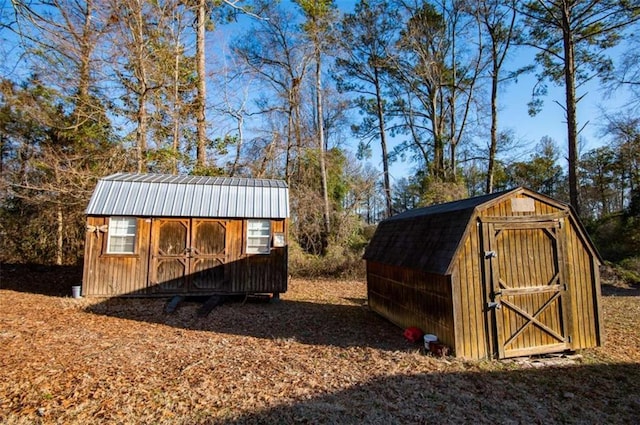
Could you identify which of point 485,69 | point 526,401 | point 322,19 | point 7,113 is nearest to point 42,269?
point 7,113

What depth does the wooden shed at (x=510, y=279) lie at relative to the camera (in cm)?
565

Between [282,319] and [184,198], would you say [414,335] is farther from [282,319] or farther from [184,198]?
[184,198]

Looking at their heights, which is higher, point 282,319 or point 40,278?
point 40,278

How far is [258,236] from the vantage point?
10.2 m

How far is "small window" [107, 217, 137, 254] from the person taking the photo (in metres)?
9.57

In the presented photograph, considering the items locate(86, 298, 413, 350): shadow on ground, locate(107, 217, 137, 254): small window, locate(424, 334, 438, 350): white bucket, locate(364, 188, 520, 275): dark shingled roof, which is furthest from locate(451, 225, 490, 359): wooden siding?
locate(107, 217, 137, 254): small window

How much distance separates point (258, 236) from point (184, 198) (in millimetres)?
2543

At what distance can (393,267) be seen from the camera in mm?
7969

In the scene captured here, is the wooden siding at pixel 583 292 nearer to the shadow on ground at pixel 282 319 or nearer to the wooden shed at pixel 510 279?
the wooden shed at pixel 510 279

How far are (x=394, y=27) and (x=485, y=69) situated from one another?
19.2 ft

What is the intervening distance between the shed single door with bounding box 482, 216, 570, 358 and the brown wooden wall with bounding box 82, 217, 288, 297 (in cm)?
604

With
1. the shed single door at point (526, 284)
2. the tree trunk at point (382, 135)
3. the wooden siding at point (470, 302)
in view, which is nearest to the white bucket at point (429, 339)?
the wooden siding at point (470, 302)

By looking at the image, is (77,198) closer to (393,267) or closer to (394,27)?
(393,267)

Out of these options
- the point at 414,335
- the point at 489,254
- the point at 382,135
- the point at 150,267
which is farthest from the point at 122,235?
the point at 382,135
